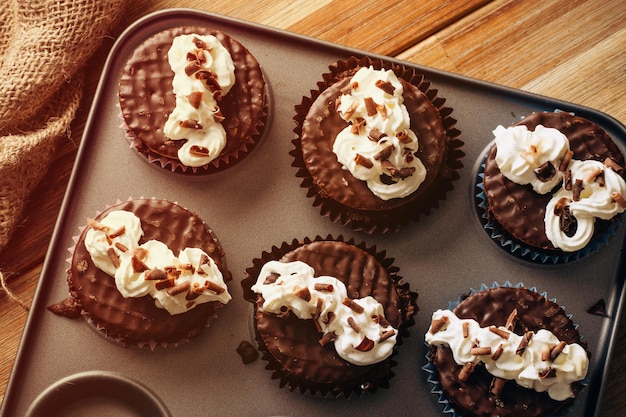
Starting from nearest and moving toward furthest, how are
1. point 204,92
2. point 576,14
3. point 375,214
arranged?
point 204,92 < point 375,214 < point 576,14

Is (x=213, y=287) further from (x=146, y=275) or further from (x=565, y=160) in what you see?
(x=565, y=160)

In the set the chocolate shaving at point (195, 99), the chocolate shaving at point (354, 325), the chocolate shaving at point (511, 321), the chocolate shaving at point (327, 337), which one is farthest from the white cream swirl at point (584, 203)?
the chocolate shaving at point (195, 99)

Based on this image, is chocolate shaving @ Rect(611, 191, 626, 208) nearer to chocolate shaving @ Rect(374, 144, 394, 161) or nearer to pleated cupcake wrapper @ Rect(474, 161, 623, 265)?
pleated cupcake wrapper @ Rect(474, 161, 623, 265)

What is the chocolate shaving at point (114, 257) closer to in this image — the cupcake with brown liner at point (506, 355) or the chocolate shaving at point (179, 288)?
the chocolate shaving at point (179, 288)

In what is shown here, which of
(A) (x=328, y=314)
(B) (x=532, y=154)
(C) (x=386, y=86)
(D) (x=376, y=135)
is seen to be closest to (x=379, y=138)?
(D) (x=376, y=135)

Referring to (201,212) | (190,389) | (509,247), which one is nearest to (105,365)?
(190,389)

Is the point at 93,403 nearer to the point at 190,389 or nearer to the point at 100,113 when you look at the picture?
the point at 190,389
